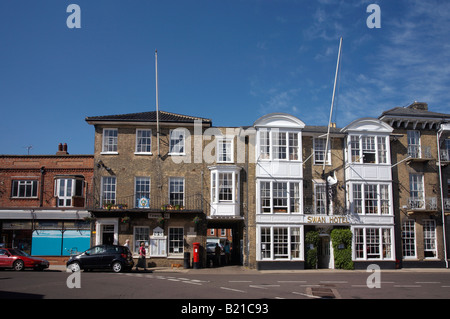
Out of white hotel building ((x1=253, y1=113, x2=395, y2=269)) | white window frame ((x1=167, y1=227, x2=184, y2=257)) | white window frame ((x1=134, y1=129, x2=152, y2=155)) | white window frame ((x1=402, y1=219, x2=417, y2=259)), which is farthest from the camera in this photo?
white window frame ((x1=134, y1=129, x2=152, y2=155))

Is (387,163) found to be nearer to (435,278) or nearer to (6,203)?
(435,278)

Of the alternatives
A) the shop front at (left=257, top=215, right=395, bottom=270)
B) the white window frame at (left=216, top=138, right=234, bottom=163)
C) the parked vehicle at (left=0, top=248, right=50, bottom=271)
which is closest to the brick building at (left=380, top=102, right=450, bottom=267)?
the shop front at (left=257, top=215, right=395, bottom=270)

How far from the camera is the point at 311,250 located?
86.0ft

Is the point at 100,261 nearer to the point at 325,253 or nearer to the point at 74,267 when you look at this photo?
the point at 74,267

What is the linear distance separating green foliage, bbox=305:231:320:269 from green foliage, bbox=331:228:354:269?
1.25 metres

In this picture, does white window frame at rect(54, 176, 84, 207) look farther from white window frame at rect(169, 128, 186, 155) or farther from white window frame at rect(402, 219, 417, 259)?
white window frame at rect(402, 219, 417, 259)

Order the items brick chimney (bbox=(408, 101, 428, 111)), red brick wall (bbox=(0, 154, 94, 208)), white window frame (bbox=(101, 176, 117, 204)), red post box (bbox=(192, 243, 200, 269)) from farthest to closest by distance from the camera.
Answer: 1. brick chimney (bbox=(408, 101, 428, 111))
2. red brick wall (bbox=(0, 154, 94, 208))
3. white window frame (bbox=(101, 176, 117, 204))
4. red post box (bbox=(192, 243, 200, 269))

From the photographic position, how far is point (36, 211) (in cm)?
2848

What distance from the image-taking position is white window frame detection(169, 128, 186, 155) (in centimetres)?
2784

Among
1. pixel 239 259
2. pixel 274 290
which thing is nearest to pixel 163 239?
pixel 239 259

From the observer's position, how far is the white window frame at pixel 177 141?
2784 cm

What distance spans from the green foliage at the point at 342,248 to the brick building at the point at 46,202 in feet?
54.0

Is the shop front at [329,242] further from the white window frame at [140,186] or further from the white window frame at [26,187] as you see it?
the white window frame at [26,187]

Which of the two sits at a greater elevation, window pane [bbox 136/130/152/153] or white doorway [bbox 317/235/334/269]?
window pane [bbox 136/130/152/153]
